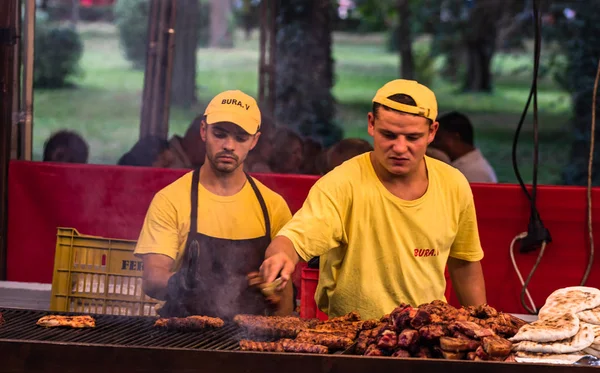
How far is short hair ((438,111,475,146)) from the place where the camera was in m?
7.39

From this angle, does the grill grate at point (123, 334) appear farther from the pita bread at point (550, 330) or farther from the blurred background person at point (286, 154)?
the blurred background person at point (286, 154)

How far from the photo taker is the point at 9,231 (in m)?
5.80

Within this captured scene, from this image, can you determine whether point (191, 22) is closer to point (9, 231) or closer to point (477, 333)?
point (9, 231)

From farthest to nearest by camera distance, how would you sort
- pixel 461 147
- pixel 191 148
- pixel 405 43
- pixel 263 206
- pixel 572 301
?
1. pixel 405 43
2. pixel 461 147
3. pixel 191 148
4. pixel 263 206
5. pixel 572 301

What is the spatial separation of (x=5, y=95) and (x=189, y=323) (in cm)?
255

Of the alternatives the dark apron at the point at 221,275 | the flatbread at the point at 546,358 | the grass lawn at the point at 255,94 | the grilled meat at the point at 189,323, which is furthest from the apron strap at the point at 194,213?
the grass lawn at the point at 255,94

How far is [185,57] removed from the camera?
14.2 meters

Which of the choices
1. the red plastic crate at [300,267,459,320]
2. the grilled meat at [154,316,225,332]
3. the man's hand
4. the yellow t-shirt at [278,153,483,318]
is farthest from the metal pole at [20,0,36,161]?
the man's hand

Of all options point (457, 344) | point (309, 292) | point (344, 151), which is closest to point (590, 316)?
point (457, 344)

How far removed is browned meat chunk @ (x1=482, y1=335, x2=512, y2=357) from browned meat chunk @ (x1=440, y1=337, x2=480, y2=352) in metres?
0.04

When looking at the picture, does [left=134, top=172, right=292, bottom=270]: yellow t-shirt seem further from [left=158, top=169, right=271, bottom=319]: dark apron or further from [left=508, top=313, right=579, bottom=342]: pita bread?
[left=508, top=313, right=579, bottom=342]: pita bread

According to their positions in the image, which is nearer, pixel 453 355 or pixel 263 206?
→ pixel 453 355

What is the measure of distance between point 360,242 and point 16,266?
2816 mm

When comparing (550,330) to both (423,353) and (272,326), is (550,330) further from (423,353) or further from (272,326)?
(272,326)
